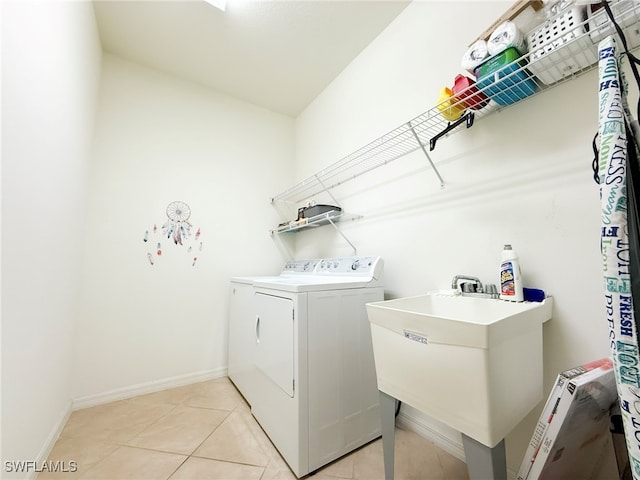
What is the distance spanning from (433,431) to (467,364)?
1.02 meters

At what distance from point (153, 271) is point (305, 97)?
2.31 meters

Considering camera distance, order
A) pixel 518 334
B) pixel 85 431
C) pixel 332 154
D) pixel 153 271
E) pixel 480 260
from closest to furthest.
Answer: pixel 518 334
pixel 480 260
pixel 85 431
pixel 153 271
pixel 332 154

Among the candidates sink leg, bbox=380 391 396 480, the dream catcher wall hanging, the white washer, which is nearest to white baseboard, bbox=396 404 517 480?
the white washer

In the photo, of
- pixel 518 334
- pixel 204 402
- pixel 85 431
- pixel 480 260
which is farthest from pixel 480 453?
pixel 85 431

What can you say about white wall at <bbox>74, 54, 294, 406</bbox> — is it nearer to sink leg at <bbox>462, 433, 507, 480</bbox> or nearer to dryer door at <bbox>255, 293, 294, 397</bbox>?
dryer door at <bbox>255, 293, 294, 397</bbox>

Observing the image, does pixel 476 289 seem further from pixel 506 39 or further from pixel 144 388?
pixel 144 388

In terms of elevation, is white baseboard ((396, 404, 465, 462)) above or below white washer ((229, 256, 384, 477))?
below

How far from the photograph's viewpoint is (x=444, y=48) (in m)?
1.52

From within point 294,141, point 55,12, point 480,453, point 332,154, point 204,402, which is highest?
point 294,141

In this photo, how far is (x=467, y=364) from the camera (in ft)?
2.51

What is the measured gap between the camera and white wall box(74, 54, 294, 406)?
2.00 meters

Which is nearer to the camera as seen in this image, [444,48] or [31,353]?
[31,353]

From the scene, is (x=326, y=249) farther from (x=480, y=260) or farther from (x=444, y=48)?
(x=444, y=48)

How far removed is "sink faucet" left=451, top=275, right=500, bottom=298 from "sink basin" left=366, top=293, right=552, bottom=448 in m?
0.10
